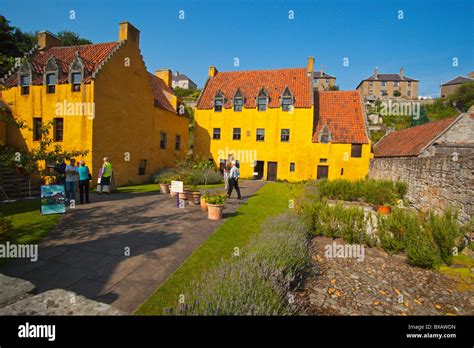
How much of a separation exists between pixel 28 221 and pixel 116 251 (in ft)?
16.9

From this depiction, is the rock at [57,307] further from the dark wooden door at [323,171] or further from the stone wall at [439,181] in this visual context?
the dark wooden door at [323,171]

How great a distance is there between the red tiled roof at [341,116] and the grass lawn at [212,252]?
1817 cm

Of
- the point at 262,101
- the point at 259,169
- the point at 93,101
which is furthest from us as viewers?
the point at 259,169

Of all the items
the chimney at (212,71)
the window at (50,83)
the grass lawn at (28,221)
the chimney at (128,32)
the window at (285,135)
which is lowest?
the grass lawn at (28,221)

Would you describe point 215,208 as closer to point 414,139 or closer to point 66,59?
point 66,59

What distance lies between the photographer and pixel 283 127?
91.0 ft

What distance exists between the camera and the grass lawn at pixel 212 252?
403 cm

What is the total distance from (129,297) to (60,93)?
18.6 meters

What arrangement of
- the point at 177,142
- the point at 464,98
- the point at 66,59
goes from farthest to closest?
the point at 464,98 → the point at 177,142 → the point at 66,59

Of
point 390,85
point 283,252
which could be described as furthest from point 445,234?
point 390,85

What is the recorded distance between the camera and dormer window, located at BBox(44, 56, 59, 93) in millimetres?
16734

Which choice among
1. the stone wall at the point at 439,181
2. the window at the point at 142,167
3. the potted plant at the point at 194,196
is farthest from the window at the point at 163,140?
the stone wall at the point at 439,181
